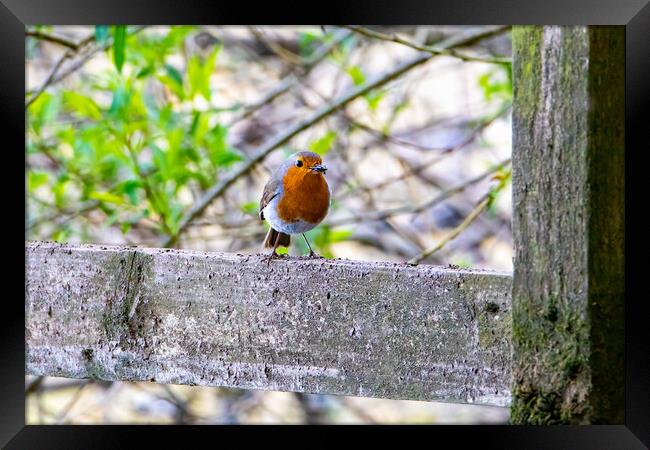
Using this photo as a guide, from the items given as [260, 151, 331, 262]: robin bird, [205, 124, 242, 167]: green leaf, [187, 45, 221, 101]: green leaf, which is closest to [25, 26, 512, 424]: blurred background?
[205, 124, 242, 167]: green leaf

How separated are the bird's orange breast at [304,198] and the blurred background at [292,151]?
1.71ft

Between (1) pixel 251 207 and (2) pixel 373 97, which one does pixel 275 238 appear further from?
(2) pixel 373 97

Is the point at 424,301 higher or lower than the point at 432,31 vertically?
lower

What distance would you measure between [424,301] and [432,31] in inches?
87.9

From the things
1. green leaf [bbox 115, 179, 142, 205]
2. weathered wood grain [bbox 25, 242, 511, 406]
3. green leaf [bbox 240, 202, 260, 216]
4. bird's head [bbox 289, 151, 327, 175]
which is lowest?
weathered wood grain [bbox 25, 242, 511, 406]

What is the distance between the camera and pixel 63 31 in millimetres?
3020

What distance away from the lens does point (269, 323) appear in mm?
1272

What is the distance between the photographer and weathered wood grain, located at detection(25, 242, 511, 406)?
3.84 ft

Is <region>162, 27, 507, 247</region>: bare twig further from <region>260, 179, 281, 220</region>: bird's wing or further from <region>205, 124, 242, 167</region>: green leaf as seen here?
<region>260, 179, 281, 220</region>: bird's wing

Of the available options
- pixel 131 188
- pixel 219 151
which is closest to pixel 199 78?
pixel 219 151

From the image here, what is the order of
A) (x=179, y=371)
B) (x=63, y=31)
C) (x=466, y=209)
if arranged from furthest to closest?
(x=466, y=209) → (x=63, y=31) → (x=179, y=371)
